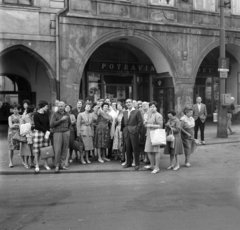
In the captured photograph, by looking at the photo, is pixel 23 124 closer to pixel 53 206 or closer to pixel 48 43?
pixel 53 206

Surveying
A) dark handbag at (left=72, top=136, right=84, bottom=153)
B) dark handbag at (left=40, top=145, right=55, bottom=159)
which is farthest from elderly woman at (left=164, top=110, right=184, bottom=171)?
dark handbag at (left=40, top=145, right=55, bottom=159)

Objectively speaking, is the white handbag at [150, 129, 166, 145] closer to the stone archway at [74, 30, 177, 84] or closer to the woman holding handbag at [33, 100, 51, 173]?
the woman holding handbag at [33, 100, 51, 173]

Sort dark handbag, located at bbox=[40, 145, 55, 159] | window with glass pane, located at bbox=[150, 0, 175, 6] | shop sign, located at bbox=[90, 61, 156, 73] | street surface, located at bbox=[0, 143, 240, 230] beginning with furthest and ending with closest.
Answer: shop sign, located at bbox=[90, 61, 156, 73]
window with glass pane, located at bbox=[150, 0, 175, 6]
dark handbag, located at bbox=[40, 145, 55, 159]
street surface, located at bbox=[0, 143, 240, 230]

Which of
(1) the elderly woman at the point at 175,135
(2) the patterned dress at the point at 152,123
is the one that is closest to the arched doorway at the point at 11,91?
(2) the patterned dress at the point at 152,123

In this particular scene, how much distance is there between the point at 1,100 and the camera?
19.5 m

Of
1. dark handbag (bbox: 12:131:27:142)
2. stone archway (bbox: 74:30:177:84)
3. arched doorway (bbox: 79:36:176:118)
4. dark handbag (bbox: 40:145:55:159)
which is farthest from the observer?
arched doorway (bbox: 79:36:176:118)

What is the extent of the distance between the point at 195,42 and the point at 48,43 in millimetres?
7276

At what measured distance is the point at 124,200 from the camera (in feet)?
18.4

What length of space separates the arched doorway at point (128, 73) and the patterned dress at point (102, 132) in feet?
24.1

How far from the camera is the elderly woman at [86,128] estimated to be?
892 centimetres

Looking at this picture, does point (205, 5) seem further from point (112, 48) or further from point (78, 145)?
point (78, 145)

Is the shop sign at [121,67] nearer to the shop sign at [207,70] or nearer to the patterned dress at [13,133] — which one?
the shop sign at [207,70]

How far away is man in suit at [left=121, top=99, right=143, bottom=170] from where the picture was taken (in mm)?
8391

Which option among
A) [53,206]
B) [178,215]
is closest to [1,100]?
[53,206]
